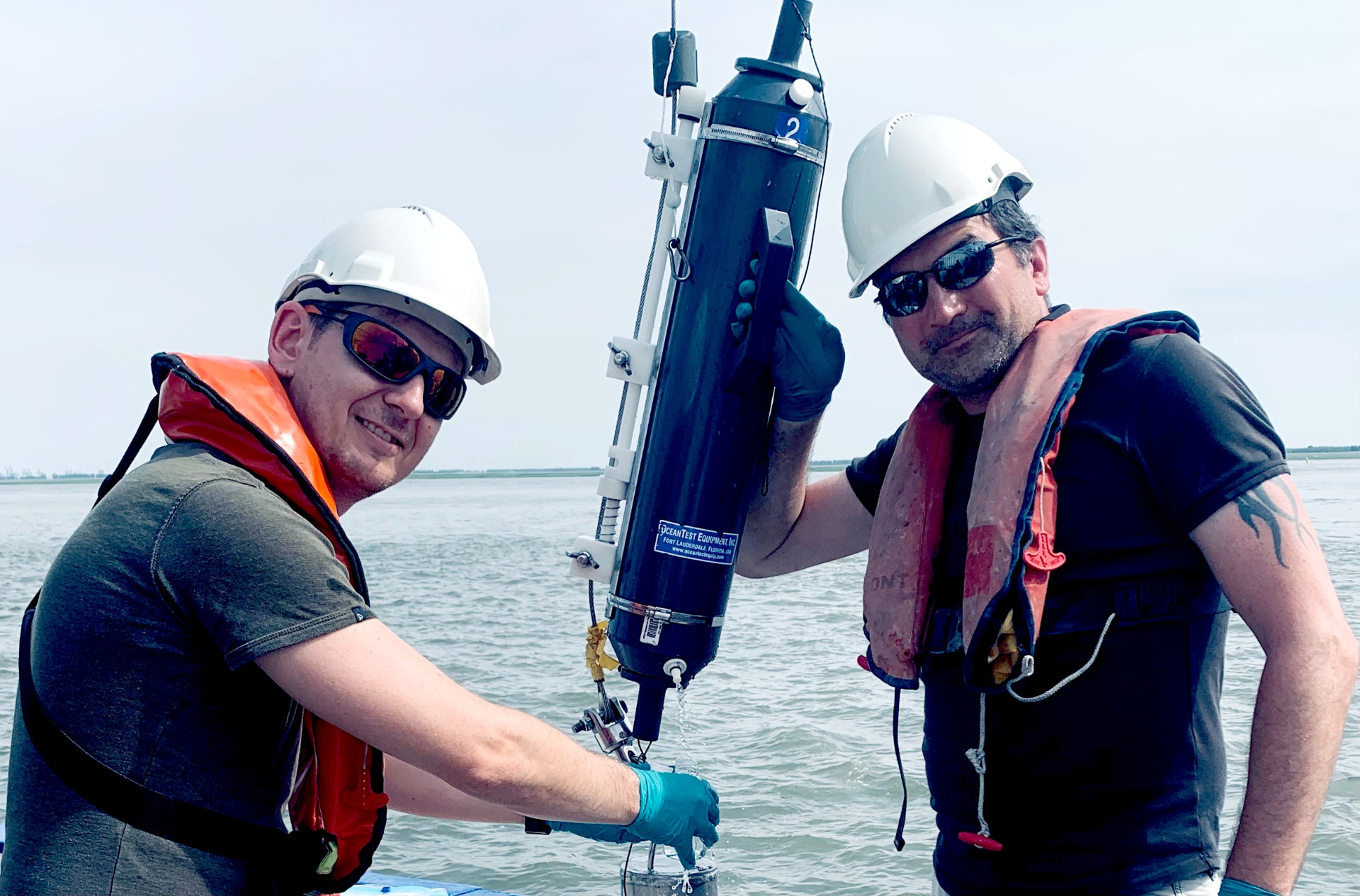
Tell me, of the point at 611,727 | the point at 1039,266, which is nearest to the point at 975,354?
the point at 1039,266

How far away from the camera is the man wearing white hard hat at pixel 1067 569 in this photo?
6.46 feet

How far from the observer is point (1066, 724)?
7.40ft

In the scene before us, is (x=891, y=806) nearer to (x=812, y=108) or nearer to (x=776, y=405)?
(x=776, y=405)

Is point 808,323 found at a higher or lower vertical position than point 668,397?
higher

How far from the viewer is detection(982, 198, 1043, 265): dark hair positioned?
8.33ft

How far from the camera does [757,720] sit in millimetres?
8438

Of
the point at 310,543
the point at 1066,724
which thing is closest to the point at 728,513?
the point at 1066,724

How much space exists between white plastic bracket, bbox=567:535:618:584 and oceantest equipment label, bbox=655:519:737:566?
0.18 meters

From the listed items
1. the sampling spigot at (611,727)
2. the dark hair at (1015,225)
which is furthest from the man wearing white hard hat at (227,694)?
the dark hair at (1015,225)

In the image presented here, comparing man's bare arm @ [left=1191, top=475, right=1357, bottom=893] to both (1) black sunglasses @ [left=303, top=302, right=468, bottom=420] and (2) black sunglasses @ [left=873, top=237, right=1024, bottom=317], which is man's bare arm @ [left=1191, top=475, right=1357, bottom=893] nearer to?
(2) black sunglasses @ [left=873, top=237, right=1024, bottom=317]

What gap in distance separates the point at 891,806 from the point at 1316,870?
2.22 meters

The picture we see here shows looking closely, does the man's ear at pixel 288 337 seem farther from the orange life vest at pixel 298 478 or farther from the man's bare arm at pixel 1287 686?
the man's bare arm at pixel 1287 686

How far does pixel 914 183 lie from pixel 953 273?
236mm

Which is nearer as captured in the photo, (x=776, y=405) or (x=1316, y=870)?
(x=776, y=405)
